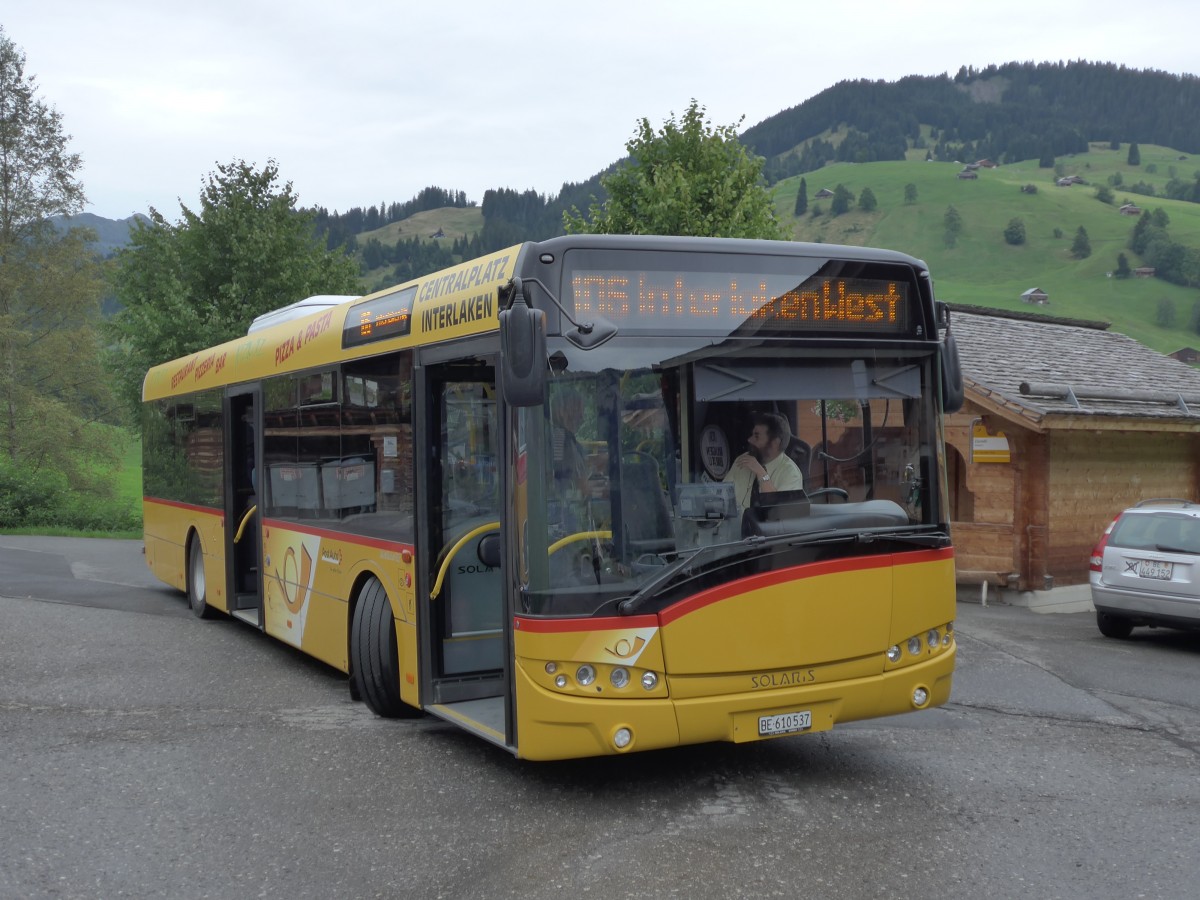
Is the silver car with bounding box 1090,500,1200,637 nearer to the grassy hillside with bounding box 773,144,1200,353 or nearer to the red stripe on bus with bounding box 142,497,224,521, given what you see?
the red stripe on bus with bounding box 142,497,224,521

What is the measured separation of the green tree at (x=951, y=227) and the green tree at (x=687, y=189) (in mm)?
117793

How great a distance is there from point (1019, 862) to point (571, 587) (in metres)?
2.39

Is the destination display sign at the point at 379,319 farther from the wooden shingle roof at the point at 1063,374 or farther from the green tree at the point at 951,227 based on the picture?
the green tree at the point at 951,227

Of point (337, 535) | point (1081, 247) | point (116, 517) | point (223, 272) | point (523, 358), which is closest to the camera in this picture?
point (523, 358)

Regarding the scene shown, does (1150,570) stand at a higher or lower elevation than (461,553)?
lower

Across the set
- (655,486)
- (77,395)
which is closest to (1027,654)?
(655,486)

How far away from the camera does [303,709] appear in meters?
9.01

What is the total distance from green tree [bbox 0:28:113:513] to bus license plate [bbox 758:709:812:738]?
111 feet

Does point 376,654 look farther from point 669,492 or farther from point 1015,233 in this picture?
point 1015,233

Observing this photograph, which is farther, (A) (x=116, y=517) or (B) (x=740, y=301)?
(A) (x=116, y=517)

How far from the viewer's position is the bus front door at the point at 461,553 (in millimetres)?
7414

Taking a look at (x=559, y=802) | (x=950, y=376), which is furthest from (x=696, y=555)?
(x=950, y=376)

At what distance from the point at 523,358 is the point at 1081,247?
128711 mm

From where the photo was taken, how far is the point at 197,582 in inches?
537
